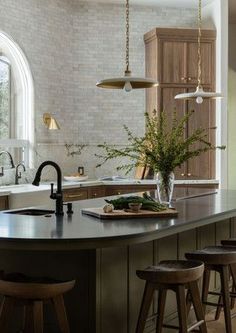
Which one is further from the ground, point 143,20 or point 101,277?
point 143,20

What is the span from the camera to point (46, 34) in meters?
7.91

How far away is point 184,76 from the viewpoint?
8141mm

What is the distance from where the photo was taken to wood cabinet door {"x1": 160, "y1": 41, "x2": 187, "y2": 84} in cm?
809

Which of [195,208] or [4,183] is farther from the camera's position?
[4,183]

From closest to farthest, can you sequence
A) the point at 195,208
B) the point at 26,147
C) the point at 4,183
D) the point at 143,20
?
the point at 195,208 → the point at 4,183 → the point at 26,147 → the point at 143,20

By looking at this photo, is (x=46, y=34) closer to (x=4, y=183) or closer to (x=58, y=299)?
(x=4, y=183)

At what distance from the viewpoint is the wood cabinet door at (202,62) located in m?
8.16

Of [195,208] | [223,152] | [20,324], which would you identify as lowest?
[20,324]

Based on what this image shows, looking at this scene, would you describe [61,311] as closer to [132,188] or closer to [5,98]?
[132,188]

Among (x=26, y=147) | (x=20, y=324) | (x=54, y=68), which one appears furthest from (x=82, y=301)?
(x=54, y=68)

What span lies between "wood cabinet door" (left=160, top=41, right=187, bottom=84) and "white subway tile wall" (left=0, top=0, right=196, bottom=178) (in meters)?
0.55

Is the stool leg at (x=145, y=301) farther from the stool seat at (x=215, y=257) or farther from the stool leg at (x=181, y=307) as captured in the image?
the stool seat at (x=215, y=257)

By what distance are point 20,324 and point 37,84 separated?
4724 millimetres

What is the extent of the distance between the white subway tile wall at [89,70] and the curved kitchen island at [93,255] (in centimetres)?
423
